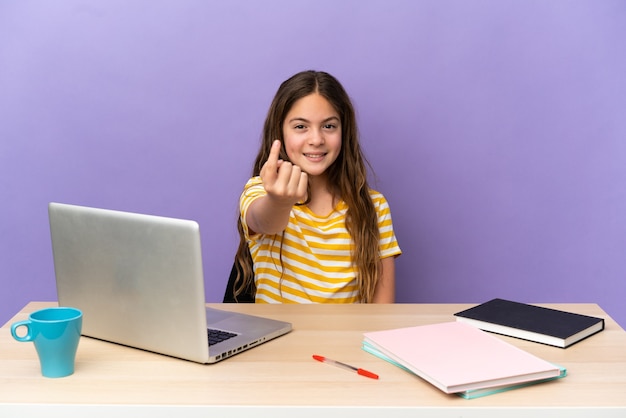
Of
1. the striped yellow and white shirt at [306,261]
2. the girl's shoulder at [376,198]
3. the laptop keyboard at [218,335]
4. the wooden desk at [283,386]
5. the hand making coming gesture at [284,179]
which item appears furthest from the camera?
the girl's shoulder at [376,198]

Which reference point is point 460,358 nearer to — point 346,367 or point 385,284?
point 346,367

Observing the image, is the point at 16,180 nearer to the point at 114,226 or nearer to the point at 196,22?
the point at 196,22

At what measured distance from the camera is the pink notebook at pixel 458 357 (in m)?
1.08

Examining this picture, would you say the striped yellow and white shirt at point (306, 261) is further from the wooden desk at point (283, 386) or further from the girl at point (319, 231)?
the wooden desk at point (283, 386)

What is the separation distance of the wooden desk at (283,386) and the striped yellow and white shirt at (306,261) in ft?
2.00

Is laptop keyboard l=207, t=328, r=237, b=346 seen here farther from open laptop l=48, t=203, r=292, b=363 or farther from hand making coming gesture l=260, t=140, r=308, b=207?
hand making coming gesture l=260, t=140, r=308, b=207

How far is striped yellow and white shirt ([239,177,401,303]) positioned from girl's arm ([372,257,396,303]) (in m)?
0.03

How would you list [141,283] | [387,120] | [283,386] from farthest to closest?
[387,120]
[141,283]
[283,386]

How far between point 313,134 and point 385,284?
0.46m

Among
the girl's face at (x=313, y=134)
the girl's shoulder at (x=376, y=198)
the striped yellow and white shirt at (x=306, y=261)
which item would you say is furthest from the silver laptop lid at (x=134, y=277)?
the girl's shoulder at (x=376, y=198)

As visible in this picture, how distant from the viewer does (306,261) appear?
199 cm

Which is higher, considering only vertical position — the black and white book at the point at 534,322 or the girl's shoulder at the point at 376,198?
the girl's shoulder at the point at 376,198

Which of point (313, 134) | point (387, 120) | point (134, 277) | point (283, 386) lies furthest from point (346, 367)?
point (387, 120)

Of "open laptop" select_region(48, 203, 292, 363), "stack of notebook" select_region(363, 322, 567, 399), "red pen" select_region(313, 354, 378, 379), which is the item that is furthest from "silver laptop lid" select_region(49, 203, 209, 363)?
"stack of notebook" select_region(363, 322, 567, 399)
